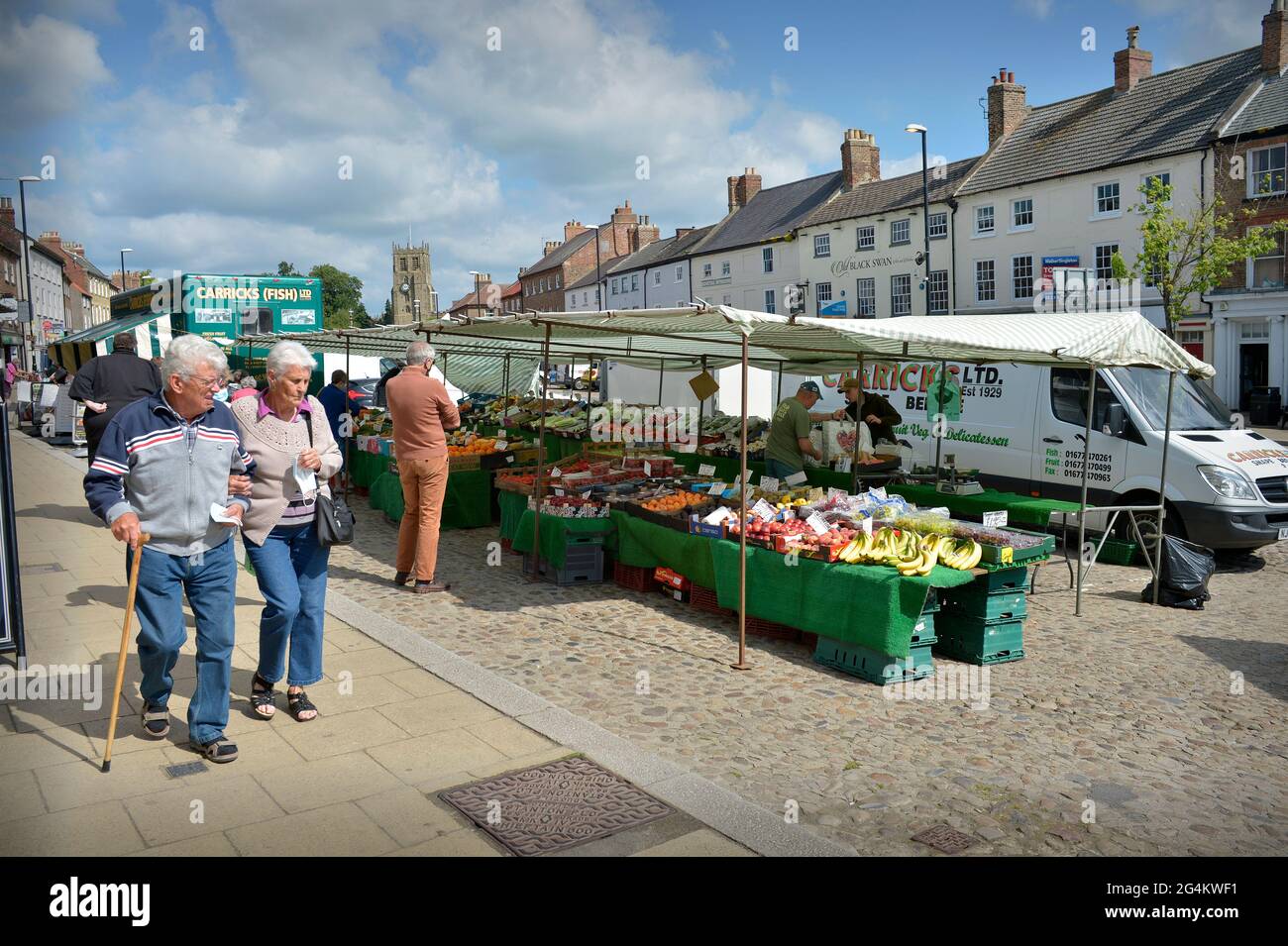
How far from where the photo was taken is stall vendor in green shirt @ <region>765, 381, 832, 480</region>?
10578 mm

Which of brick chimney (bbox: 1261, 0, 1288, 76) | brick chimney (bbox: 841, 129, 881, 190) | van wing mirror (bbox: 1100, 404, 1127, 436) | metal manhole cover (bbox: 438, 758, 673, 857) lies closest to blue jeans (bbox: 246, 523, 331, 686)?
metal manhole cover (bbox: 438, 758, 673, 857)

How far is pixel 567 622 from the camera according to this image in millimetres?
7867

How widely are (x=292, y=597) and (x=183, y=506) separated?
0.82 meters

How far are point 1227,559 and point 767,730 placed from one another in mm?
7709

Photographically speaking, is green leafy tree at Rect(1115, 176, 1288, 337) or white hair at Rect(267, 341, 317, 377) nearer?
A: white hair at Rect(267, 341, 317, 377)

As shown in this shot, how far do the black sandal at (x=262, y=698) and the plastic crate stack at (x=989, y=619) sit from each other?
4546 mm

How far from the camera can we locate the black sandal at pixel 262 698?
5340 mm

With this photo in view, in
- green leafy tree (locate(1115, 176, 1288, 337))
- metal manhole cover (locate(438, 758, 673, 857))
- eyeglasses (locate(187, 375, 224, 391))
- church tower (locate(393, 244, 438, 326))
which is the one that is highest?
church tower (locate(393, 244, 438, 326))

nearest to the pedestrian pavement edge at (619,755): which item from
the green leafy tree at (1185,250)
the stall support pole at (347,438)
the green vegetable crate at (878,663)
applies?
the green vegetable crate at (878,663)

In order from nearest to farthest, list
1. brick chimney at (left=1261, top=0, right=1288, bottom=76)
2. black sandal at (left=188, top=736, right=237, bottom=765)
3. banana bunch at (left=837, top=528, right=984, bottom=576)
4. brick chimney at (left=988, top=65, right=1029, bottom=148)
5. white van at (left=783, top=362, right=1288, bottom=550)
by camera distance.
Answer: black sandal at (left=188, top=736, right=237, bottom=765), banana bunch at (left=837, top=528, right=984, bottom=576), white van at (left=783, top=362, right=1288, bottom=550), brick chimney at (left=1261, top=0, right=1288, bottom=76), brick chimney at (left=988, top=65, right=1029, bottom=148)

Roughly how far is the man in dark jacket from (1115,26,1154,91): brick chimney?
36389 mm

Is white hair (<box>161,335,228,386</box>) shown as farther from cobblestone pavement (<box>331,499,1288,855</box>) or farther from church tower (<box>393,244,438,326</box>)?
church tower (<box>393,244,438,326</box>)
